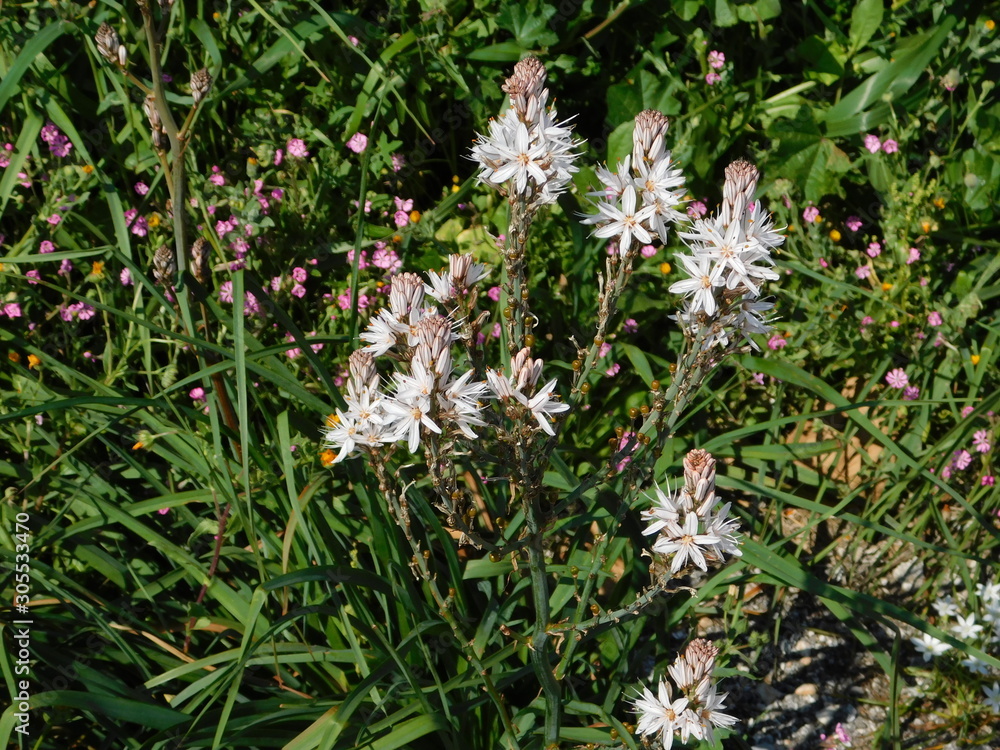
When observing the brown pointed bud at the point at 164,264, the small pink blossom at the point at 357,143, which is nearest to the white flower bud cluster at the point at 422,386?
the brown pointed bud at the point at 164,264

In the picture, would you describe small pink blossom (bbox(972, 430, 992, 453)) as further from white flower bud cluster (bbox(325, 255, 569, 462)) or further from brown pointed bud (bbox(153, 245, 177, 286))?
brown pointed bud (bbox(153, 245, 177, 286))

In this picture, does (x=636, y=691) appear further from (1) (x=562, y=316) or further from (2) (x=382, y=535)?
(1) (x=562, y=316)

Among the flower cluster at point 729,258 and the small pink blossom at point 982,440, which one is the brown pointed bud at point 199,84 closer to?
the flower cluster at point 729,258

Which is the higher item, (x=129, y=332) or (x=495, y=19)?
(x=495, y=19)

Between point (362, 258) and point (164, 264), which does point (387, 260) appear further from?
point (164, 264)

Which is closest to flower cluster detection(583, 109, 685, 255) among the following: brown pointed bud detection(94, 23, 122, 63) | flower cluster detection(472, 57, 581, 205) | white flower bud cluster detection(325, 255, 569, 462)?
flower cluster detection(472, 57, 581, 205)

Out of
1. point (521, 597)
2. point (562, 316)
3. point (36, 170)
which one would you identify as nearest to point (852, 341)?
point (562, 316)
